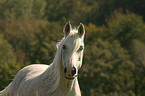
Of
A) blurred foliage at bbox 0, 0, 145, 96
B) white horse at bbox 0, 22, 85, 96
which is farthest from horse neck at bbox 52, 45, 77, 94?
blurred foliage at bbox 0, 0, 145, 96

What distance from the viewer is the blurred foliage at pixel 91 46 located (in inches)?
1813

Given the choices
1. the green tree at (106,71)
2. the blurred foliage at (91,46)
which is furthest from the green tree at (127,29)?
the green tree at (106,71)

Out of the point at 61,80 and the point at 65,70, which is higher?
the point at 65,70

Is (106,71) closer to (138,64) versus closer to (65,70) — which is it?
(138,64)

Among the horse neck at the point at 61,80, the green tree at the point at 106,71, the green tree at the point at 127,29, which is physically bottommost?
the horse neck at the point at 61,80

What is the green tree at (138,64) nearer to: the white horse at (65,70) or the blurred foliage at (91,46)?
the blurred foliage at (91,46)

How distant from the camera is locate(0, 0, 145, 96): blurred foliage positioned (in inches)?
1813

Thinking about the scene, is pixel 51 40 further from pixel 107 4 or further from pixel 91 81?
pixel 107 4

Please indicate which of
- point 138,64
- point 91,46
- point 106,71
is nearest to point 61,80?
point 106,71

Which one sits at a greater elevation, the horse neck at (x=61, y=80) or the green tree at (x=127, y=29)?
the green tree at (x=127, y=29)

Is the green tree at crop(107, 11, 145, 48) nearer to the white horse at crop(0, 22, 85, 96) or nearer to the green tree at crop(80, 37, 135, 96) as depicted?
the green tree at crop(80, 37, 135, 96)

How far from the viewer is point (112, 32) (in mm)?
61781

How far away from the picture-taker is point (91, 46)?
2044 inches

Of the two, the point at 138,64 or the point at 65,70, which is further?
the point at 138,64
